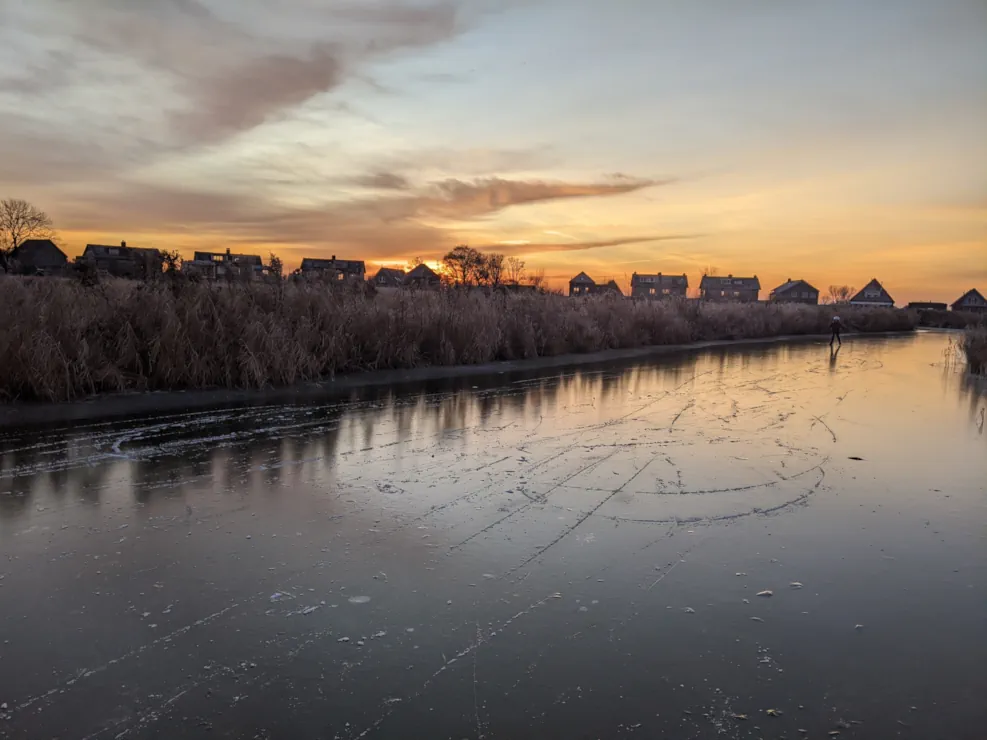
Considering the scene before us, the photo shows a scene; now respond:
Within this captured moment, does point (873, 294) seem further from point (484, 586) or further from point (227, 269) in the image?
point (484, 586)

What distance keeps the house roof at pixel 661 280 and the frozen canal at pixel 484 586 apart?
132 meters

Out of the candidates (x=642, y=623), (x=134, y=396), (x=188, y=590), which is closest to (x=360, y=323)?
(x=134, y=396)

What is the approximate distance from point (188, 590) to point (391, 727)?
1.83 metres

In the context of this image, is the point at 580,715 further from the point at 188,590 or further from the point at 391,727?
the point at 188,590

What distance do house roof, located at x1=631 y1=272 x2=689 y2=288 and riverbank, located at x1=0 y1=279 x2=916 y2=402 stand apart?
120m

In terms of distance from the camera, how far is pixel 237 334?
38.6 ft

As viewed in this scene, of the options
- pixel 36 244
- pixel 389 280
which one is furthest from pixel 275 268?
pixel 36 244

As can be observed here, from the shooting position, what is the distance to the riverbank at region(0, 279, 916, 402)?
31.5ft

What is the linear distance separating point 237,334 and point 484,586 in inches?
365

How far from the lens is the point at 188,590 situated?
3.86m

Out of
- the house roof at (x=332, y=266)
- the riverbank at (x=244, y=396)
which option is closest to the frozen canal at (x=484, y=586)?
the riverbank at (x=244, y=396)

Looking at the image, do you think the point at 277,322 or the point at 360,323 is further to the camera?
the point at 360,323

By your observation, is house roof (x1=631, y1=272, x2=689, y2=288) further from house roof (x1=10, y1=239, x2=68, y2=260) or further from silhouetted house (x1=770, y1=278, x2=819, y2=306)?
house roof (x1=10, y1=239, x2=68, y2=260)

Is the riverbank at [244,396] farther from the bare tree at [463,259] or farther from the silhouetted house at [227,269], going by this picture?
the bare tree at [463,259]
